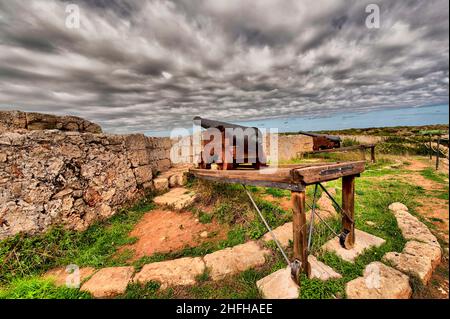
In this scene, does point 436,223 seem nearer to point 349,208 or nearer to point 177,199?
point 349,208

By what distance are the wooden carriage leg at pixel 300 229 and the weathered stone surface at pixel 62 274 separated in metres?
3.19

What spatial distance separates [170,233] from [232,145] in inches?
92.8

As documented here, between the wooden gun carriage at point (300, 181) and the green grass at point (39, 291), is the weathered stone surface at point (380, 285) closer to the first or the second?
the wooden gun carriage at point (300, 181)

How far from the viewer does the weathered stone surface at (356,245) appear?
300 centimetres

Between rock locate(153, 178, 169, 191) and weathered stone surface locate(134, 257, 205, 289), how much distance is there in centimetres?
321

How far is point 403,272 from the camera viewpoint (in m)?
2.57

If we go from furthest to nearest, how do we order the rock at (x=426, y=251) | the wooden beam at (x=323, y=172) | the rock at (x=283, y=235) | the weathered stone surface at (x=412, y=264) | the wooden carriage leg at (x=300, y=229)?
the rock at (x=283, y=235) < the rock at (x=426, y=251) < the weathered stone surface at (x=412, y=264) < the wooden carriage leg at (x=300, y=229) < the wooden beam at (x=323, y=172)

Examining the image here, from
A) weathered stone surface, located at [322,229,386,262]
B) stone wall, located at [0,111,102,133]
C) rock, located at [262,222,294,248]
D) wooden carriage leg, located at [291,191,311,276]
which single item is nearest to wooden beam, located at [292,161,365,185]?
wooden carriage leg, located at [291,191,311,276]

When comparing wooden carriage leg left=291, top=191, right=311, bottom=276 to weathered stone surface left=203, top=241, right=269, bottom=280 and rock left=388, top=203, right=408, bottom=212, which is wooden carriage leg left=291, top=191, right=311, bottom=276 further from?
rock left=388, top=203, right=408, bottom=212

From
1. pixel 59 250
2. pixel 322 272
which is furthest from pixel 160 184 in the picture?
pixel 322 272

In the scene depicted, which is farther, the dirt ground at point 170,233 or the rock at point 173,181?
the rock at point 173,181

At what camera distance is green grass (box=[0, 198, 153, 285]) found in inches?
123

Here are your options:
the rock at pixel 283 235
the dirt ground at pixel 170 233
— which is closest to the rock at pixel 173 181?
the dirt ground at pixel 170 233
